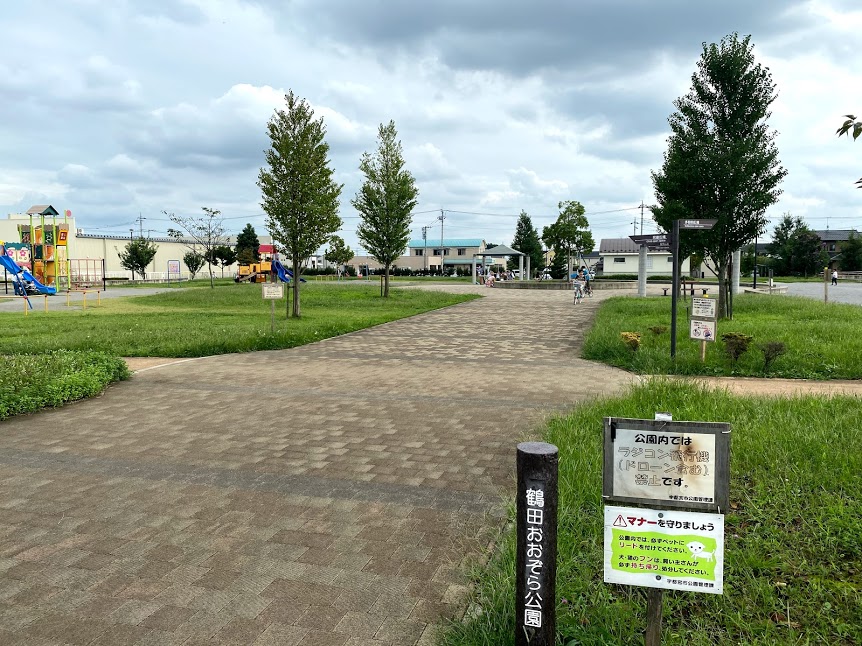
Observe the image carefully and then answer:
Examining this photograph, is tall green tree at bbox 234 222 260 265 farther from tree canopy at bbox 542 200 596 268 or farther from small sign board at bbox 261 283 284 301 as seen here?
small sign board at bbox 261 283 284 301

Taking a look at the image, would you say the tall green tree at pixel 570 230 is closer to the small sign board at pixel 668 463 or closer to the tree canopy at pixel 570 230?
the tree canopy at pixel 570 230

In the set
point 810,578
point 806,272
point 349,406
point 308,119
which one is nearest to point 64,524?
point 349,406

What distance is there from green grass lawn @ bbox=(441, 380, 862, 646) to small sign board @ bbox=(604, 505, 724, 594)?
0.55 meters

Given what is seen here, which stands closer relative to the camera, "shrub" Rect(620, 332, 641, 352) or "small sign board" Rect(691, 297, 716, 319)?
"small sign board" Rect(691, 297, 716, 319)

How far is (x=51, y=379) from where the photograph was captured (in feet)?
25.3

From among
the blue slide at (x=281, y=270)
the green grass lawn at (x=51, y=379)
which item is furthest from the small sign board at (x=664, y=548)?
the blue slide at (x=281, y=270)

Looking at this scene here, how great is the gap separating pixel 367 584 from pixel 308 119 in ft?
59.1

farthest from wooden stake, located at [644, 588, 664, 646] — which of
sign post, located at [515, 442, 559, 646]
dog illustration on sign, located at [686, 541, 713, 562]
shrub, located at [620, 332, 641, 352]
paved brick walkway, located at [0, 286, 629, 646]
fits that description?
shrub, located at [620, 332, 641, 352]

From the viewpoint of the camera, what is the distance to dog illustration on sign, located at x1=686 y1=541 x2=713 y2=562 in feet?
7.30

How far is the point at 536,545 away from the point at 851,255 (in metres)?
77.8

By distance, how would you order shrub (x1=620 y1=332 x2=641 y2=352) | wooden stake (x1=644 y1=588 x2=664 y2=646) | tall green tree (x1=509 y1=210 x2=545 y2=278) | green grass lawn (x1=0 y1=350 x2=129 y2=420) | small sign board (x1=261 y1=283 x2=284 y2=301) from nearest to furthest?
wooden stake (x1=644 y1=588 x2=664 y2=646) → green grass lawn (x1=0 y1=350 x2=129 y2=420) → shrub (x1=620 y1=332 x2=641 y2=352) → small sign board (x1=261 y1=283 x2=284 y2=301) → tall green tree (x1=509 y1=210 x2=545 y2=278)

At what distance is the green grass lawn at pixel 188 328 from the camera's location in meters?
12.2

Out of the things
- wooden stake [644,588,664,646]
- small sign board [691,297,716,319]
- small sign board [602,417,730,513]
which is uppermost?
small sign board [691,297,716,319]

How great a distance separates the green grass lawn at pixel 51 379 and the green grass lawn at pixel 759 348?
789 centimetres
